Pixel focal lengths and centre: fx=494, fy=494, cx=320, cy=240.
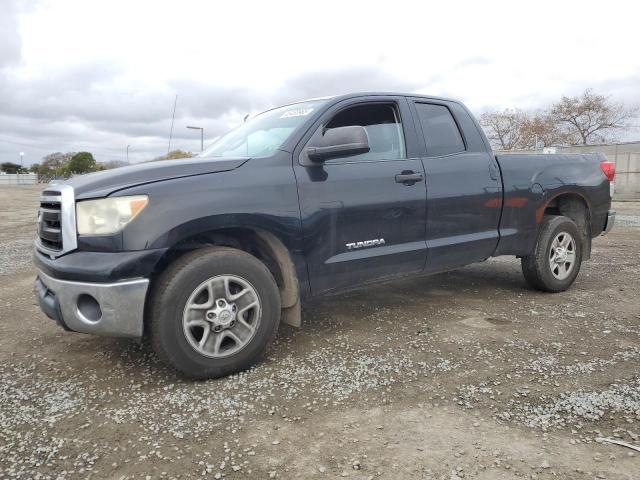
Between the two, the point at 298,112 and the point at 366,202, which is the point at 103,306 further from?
the point at 298,112

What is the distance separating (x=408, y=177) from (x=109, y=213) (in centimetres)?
213

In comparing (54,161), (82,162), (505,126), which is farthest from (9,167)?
(505,126)

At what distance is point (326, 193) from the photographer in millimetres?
3395

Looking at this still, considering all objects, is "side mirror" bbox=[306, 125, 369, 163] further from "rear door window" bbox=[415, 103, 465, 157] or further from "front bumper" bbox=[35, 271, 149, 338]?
"front bumper" bbox=[35, 271, 149, 338]

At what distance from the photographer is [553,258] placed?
485cm

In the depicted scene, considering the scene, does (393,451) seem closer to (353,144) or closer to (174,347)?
(174,347)

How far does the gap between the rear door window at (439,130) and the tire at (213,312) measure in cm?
188

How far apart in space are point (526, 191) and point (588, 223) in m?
1.14

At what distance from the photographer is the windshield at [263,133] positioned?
3543 mm

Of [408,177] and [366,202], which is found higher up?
[408,177]

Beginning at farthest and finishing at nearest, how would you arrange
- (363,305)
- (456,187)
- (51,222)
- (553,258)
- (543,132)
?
(543,132)
(553,258)
(363,305)
(456,187)
(51,222)

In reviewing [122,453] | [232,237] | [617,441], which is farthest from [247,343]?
[617,441]

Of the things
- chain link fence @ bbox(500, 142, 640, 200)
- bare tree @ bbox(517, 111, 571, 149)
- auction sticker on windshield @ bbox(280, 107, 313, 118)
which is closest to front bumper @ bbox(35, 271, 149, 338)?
auction sticker on windshield @ bbox(280, 107, 313, 118)

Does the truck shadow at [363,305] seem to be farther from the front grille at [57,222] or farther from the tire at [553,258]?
the front grille at [57,222]
